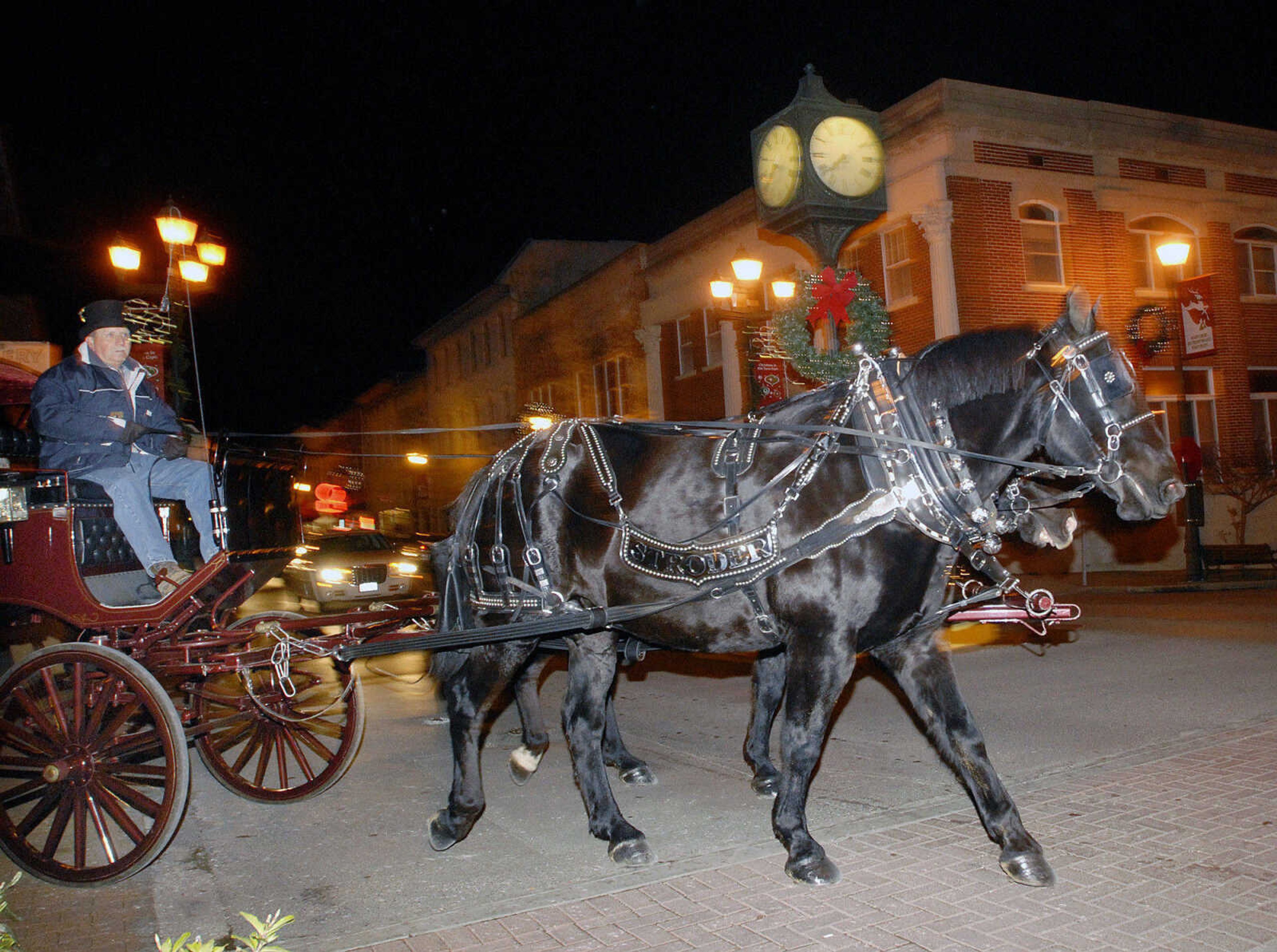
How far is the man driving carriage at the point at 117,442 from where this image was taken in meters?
5.18

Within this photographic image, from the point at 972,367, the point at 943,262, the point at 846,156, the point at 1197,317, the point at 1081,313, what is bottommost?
the point at 972,367

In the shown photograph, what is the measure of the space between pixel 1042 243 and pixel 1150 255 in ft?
9.85

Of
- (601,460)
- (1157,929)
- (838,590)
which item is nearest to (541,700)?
(601,460)

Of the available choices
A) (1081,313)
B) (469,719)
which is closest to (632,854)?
(469,719)

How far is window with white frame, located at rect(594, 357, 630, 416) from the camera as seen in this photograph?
28.4 meters

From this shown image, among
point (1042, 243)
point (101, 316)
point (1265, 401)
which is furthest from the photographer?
point (1265, 401)

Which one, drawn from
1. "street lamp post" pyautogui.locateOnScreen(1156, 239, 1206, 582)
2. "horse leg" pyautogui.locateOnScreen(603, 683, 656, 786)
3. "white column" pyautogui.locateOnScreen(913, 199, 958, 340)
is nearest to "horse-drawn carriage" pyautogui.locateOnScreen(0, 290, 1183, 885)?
"horse leg" pyautogui.locateOnScreen(603, 683, 656, 786)

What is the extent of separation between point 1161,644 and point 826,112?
658 cm

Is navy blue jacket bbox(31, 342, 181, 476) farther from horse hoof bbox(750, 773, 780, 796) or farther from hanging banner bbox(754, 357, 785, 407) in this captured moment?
hanging banner bbox(754, 357, 785, 407)

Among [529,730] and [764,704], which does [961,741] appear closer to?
[764,704]

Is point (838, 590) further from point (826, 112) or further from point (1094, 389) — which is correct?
point (826, 112)

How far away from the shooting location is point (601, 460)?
5059mm

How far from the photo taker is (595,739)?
5.08m

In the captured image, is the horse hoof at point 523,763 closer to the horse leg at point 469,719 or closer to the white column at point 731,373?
the horse leg at point 469,719
